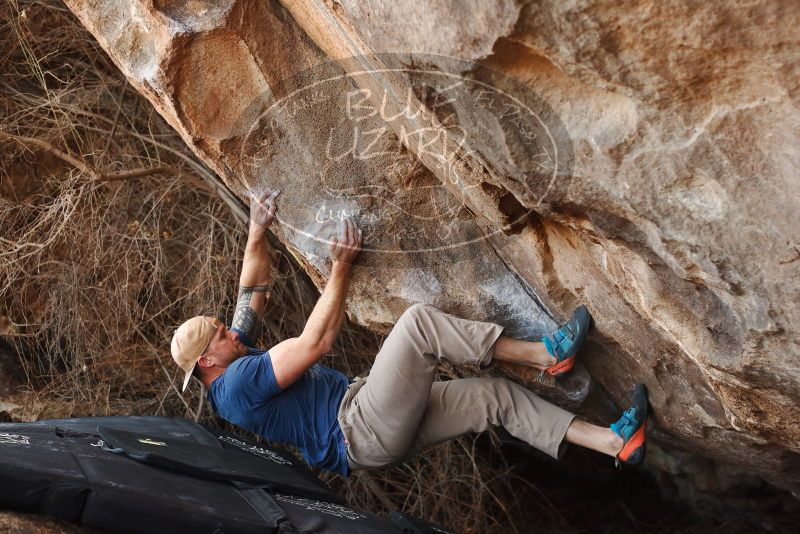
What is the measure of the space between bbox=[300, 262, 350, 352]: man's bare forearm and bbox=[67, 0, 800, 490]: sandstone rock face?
0.46 ft

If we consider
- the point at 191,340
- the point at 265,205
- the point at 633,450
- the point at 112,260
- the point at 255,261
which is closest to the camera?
the point at 633,450

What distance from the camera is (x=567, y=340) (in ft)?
9.82

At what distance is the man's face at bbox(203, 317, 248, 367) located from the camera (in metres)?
3.19

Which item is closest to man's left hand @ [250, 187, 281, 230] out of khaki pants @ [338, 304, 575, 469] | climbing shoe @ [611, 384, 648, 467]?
khaki pants @ [338, 304, 575, 469]

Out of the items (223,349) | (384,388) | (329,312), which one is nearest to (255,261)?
(223,349)

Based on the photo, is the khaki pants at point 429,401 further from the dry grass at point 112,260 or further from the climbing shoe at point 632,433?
the dry grass at point 112,260

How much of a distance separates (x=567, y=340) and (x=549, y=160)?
36.3 inches

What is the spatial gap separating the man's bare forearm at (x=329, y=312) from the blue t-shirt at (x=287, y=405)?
0.19 m

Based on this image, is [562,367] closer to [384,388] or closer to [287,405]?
[384,388]

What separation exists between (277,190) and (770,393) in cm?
179

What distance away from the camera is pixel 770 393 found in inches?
96.3

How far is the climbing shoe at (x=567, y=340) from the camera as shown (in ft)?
9.66

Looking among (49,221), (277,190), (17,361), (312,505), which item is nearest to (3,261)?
(49,221)

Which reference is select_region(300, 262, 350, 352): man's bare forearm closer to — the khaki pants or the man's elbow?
the man's elbow
